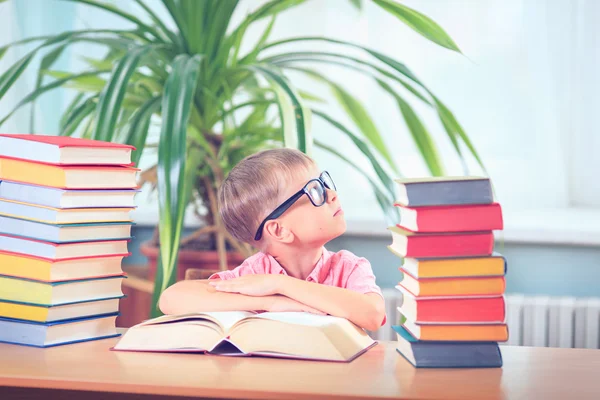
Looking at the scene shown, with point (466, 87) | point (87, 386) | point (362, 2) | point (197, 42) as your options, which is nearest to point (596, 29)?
point (466, 87)

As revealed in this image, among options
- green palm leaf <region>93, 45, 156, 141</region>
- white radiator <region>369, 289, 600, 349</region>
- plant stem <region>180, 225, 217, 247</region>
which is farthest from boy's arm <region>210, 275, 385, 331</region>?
white radiator <region>369, 289, 600, 349</region>

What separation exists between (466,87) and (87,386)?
1931 millimetres

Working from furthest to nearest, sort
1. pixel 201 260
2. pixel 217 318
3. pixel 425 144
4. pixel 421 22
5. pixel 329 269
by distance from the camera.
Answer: pixel 201 260, pixel 425 144, pixel 421 22, pixel 329 269, pixel 217 318

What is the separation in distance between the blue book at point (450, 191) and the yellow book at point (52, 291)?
18.5 inches

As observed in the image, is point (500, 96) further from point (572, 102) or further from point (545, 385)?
→ point (545, 385)

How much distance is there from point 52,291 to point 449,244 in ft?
1.77

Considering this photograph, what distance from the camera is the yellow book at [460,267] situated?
0.85 m

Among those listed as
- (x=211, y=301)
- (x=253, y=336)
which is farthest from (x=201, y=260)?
(x=253, y=336)

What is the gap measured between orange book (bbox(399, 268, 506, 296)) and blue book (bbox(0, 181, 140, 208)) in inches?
17.6

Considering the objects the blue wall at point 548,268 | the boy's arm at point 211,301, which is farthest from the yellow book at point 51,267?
the blue wall at point 548,268

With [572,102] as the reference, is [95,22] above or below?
above

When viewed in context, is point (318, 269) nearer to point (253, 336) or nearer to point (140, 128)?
point (253, 336)

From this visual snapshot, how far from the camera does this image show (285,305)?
0.99 metres

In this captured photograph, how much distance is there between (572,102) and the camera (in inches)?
90.7
